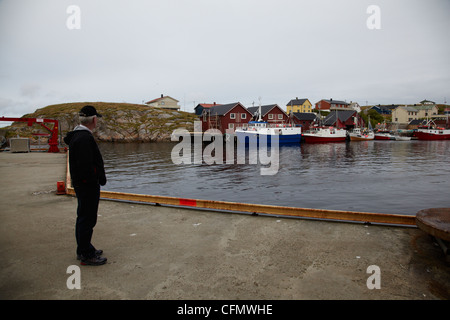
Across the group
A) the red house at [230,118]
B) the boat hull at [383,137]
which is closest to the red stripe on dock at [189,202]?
the red house at [230,118]

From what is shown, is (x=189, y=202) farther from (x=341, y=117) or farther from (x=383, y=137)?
(x=341, y=117)

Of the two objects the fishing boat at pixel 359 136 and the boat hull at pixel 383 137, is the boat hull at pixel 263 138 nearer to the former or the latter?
the fishing boat at pixel 359 136

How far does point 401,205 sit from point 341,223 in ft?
25.5

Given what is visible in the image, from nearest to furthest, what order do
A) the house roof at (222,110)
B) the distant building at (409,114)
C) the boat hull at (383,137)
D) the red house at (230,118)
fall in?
the house roof at (222,110) → the red house at (230,118) → the boat hull at (383,137) → the distant building at (409,114)

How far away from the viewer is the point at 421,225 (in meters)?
4.27

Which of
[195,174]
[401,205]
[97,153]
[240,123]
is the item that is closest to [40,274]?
[97,153]

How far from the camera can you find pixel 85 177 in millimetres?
4023

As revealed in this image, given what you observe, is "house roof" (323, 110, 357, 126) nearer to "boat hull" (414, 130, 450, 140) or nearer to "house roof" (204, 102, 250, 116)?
"boat hull" (414, 130, 450, 140)

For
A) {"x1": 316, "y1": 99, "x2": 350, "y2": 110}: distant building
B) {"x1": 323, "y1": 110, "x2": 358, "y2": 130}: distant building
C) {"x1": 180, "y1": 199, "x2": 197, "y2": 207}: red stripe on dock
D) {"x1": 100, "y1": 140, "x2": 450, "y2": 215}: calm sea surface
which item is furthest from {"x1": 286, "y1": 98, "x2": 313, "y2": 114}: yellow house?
{"x1": 180, "y1": 199, "x2": 197, "y2": 207}: red stripe on dock

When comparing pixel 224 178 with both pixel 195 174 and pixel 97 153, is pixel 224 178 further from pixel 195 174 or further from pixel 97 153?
pixel 97 153

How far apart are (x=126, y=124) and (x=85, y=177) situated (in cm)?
7167

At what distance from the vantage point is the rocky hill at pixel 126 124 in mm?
66375

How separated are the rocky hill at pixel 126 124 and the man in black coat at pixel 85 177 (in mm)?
62562

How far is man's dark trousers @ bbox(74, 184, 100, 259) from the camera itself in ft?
13.4
